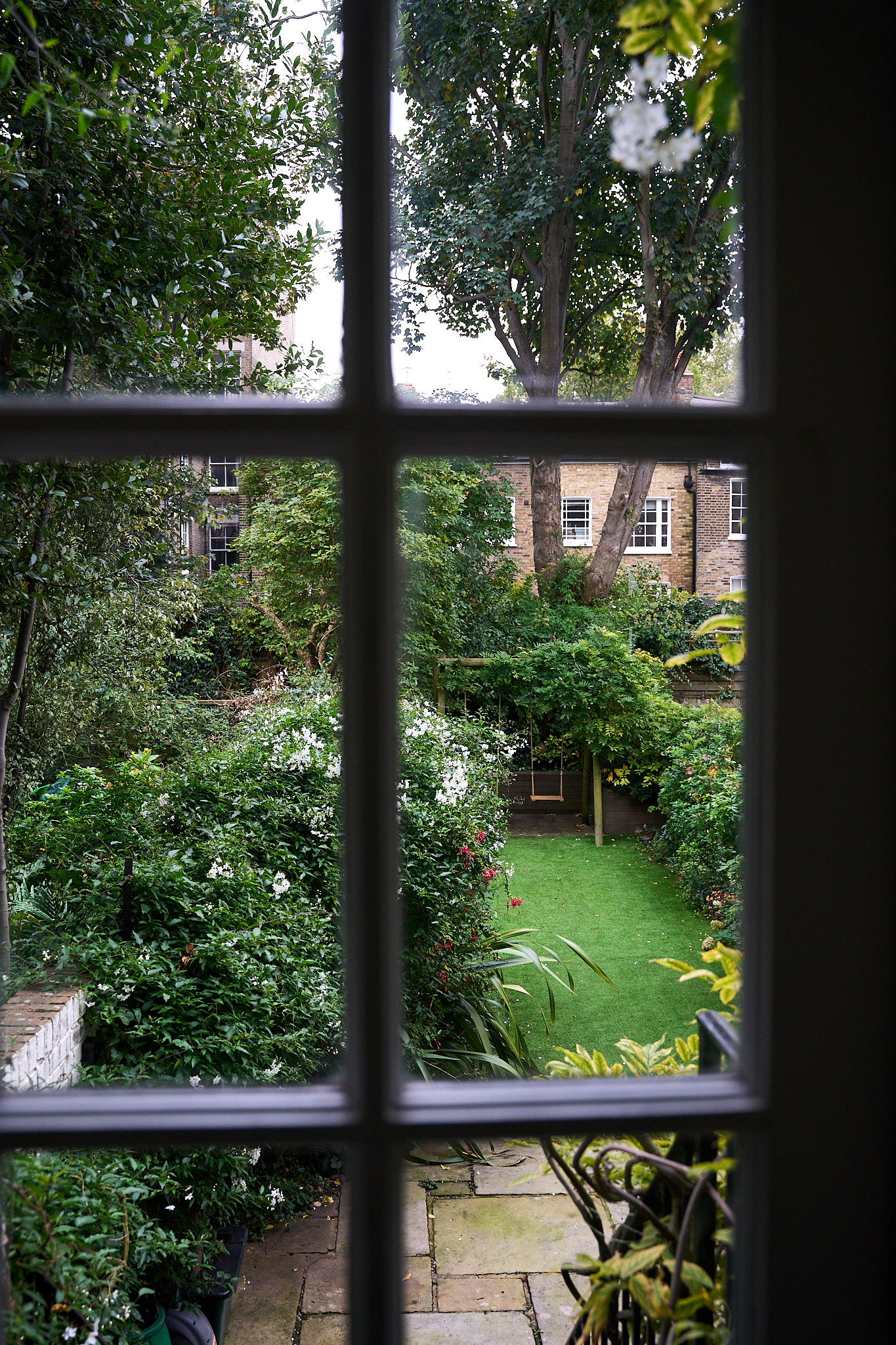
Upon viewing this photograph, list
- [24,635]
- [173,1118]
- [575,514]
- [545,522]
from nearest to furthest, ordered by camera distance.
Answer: [173,1118]
[24,635]
[575,514]
[545,522]

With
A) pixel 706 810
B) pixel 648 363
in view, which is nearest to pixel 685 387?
pixel 648 363

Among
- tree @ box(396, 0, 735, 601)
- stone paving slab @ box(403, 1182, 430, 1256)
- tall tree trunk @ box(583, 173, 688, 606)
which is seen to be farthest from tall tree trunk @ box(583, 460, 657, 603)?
stone paving slab @ box(403, 1182, 430, 1256)

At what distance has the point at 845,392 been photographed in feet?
1.34

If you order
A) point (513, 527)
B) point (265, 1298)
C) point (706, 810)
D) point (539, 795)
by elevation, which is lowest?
point (265, 1298)

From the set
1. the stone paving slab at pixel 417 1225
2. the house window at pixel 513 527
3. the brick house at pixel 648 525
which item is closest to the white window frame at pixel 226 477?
the house window at pixel 513 527

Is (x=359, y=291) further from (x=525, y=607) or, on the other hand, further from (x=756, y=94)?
(x=525, y=607)

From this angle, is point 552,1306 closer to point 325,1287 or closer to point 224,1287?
point 325,1287

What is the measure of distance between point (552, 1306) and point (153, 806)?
160cm

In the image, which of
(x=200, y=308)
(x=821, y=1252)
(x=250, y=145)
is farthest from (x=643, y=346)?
(x=250, y=145)

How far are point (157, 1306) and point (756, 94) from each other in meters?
2.04

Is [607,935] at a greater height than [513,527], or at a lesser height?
lesser

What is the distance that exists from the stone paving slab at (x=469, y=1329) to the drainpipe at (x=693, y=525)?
1.70m

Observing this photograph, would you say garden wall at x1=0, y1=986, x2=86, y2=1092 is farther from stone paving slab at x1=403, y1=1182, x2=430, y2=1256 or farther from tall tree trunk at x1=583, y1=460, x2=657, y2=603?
tall tree trunk at x1=583, y1=460, x2=657, y2=603

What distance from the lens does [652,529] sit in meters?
2.54
